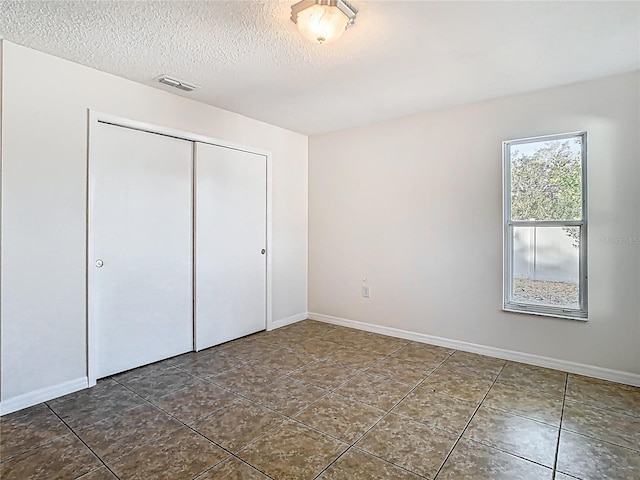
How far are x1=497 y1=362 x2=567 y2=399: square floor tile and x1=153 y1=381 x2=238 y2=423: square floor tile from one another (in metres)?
2.19

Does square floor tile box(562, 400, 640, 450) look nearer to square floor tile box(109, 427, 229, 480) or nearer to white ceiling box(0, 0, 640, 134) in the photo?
square floor tile box(109, 427, 229, 480)

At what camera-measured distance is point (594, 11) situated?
6.68 feet

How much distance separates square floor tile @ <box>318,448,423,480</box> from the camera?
1781 millimetres

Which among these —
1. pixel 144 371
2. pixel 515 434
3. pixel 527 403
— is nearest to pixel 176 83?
pixel 144 371

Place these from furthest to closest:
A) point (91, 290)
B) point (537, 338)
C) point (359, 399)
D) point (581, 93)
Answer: point (537, 338), point (581, 93), point (91, 290), point (359, 399)

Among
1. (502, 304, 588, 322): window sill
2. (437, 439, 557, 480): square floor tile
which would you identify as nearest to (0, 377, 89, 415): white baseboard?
(437, 439, 557, 480): square floor tile

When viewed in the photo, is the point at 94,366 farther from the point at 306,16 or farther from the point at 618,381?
the point at 618,381

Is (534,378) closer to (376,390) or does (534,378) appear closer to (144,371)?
(376,390)

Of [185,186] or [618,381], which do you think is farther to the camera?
[185,186]

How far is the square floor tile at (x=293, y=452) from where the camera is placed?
1829 mm

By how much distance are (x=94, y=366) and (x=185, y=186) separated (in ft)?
5.64

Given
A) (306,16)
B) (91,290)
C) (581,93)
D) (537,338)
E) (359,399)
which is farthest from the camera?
(537,338)

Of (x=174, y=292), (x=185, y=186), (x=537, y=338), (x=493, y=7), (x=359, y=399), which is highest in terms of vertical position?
(x=493, y=7)

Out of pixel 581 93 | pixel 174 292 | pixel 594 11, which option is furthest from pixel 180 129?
pixel 581 93
